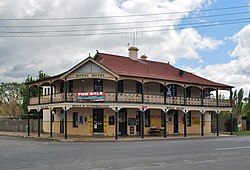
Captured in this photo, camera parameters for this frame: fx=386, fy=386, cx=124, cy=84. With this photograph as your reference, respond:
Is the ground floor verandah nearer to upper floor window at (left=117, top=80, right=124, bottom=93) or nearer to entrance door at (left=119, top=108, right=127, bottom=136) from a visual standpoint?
entrance door at (left=119, top=108, right=127, bottom=136)

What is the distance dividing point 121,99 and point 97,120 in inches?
154

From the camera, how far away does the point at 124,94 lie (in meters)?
33.3

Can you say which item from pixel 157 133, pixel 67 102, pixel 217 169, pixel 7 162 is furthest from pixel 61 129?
pixel 217 169

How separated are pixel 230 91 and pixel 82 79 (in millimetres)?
16683

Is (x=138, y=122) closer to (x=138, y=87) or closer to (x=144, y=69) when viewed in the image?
(x=138, y=87)

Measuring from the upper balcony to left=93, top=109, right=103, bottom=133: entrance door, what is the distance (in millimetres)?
1944

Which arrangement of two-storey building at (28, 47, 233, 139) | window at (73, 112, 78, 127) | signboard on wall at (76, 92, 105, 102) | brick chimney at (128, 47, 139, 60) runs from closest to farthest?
signboard on wall at (76, 92, 105, 102), two-storey building at (28, 47, 233, 139), window at (73, 112, 78, 127), brick chimney at (128, 47, 139, 60)

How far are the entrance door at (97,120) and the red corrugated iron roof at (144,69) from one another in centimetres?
430

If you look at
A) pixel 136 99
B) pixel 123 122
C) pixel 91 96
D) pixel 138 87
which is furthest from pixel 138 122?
pixel 91 96

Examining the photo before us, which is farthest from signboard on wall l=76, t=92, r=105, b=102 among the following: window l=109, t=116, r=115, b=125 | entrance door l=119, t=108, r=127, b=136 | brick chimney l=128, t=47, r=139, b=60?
brick chimney l=128, t=47, r=139, b=60

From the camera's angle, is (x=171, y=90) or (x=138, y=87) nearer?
(x=138, y=87)

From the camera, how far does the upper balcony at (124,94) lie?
32750mm

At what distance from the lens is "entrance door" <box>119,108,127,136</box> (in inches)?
1410

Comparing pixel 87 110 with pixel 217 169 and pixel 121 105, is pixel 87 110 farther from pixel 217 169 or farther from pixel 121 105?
pixel 217 169
